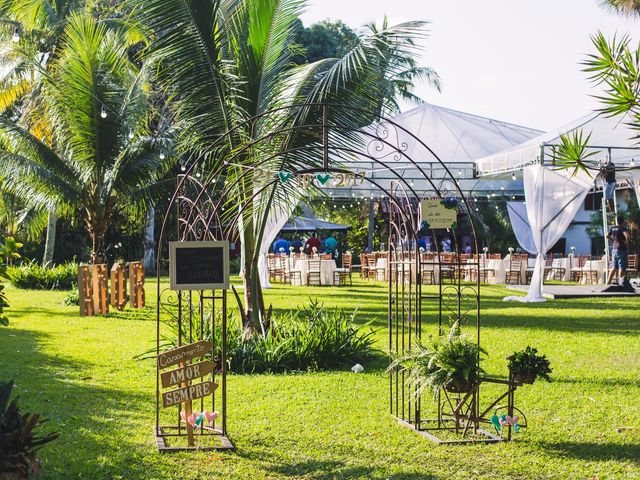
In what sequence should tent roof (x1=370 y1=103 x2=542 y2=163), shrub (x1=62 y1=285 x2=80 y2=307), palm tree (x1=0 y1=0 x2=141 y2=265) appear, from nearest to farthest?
shrub (x1=62 y1=285 x2=80 y2=307) < palm tree (x1=0 y1=0 x2=141 y2=265) < tent roof (x1=370 y1=103 x2=542 y2=163)

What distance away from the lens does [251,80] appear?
35.2 feet

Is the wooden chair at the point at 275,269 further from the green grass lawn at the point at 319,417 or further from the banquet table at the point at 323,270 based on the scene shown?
the green grass lawn at the point at 319,417

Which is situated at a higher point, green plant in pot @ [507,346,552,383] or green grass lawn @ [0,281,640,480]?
green plant in pot @ [507,346,552,383]

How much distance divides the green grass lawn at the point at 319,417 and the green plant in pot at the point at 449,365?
48 cm

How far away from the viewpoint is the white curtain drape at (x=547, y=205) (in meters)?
19.2

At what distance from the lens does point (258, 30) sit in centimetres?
1042

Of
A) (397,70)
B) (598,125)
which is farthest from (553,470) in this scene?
(598,125)

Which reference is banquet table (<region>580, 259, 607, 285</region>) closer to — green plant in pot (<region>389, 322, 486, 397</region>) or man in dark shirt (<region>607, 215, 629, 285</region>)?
man in dark shirt (<region>607, 215, 629, 285</region>)

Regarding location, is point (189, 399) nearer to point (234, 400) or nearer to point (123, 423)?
point (123, 423)

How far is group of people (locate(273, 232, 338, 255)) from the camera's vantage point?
30875 mm

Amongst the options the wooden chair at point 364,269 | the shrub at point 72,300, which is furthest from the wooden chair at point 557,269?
the shrub at point 72,300

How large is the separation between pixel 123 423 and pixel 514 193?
85.8 feet

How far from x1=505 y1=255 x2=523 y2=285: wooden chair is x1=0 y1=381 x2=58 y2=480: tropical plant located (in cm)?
2216

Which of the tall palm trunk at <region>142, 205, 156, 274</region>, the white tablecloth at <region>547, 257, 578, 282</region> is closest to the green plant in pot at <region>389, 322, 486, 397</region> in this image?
the white tablecloth at <region>547, 257, 578, 282</region>
